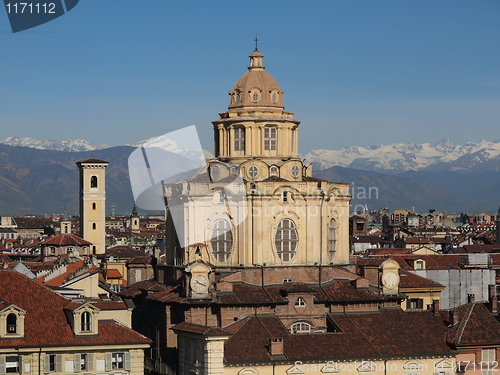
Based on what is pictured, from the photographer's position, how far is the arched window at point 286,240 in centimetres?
7906

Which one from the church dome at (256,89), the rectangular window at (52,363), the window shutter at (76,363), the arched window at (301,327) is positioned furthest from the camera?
the church dome at (256,89)

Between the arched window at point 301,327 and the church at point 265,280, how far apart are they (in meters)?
0.09

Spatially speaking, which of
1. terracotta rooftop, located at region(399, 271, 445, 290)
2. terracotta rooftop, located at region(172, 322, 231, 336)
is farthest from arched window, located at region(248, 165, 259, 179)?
terracotta rooftop, located at region(399, 271, 445, 290)

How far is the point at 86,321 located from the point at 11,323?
4106 millimetres

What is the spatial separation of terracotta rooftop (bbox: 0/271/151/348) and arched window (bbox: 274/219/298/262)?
52.7ft

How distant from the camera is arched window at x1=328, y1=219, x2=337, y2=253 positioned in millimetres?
81312

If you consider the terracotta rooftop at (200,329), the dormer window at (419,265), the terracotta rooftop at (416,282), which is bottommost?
the terracotta rooftop at (200,329)

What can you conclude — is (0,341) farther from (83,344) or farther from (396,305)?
(396,305)

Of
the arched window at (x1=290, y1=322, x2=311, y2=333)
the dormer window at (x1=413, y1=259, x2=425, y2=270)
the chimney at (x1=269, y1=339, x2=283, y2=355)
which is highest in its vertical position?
the dormer window at (x1=413, y1=259, x2=425, y2=270)

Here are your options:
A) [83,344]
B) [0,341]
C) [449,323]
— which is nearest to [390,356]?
[449,323]

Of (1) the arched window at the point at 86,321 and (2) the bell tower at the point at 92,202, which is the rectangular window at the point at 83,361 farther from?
(2) the bell tower at the point at 92,202

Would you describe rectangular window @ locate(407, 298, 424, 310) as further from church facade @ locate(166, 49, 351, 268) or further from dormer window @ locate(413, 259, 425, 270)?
church facade @ locate(166, 49, 351, 268)

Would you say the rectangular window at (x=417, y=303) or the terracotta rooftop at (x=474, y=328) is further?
the rectangular window at (x=417, y=303)

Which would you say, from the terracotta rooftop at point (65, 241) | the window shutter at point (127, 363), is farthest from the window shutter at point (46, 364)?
the terracotta rooftop at point (65, 241)
